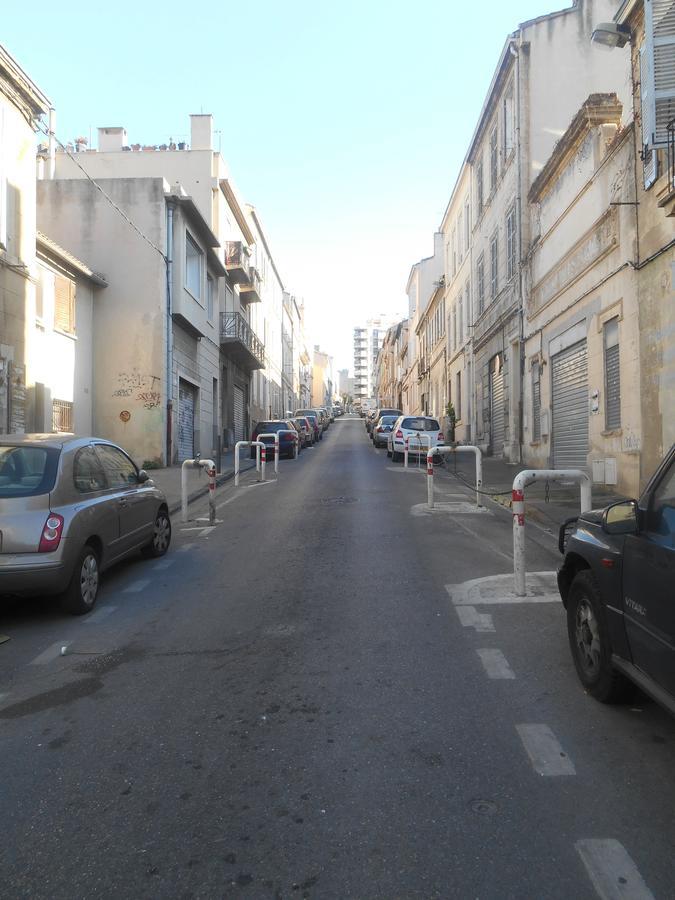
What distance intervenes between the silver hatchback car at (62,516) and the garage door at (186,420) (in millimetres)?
14152

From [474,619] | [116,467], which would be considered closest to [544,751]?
[474,619]

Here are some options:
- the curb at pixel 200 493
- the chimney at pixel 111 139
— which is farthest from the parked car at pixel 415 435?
the chimney at pixel 111 139

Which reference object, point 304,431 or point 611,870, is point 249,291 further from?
point 611,870

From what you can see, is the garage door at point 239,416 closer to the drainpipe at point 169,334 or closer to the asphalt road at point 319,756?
the drainpipe at point 169,334

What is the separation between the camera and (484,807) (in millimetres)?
→ 2766

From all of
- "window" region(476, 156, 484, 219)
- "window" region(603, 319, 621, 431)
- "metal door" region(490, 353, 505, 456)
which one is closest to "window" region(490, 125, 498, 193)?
"window" region(476, 156, 484, 219)

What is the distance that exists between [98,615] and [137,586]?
0.97m

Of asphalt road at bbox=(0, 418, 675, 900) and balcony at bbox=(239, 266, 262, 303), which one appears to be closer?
asphalt road at bbox=(0, 418, 675, 900)

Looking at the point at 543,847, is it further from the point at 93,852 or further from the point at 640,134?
the point at 640,134

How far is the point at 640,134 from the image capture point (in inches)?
429

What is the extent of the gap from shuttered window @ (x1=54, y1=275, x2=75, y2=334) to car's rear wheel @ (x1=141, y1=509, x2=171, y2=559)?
33.0 ft

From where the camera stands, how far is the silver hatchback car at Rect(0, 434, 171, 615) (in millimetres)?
5250

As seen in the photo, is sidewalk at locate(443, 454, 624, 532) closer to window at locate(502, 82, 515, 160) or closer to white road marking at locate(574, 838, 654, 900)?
white road marking at locate(574, 838, 654, 900)

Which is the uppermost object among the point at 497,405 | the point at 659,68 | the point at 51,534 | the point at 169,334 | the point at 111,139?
the point at 111,139
